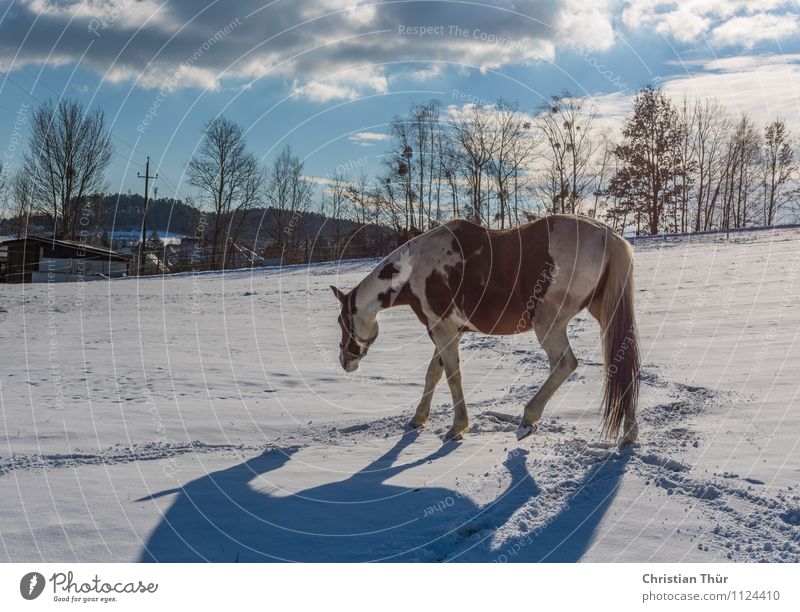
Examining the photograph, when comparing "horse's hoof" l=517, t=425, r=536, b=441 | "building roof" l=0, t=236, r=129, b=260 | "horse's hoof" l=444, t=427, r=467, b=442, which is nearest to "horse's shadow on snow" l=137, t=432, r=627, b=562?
"horse's hoof" l=517, t=425, r=536, b=441

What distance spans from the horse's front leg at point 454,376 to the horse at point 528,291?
0.01 meters

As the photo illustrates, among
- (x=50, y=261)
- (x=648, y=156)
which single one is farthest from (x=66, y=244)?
(x=648, y=156)

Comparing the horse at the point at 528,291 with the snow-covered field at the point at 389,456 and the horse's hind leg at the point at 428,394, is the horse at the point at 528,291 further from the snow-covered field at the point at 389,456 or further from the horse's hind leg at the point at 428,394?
the snow-covered field at the point at 389,456

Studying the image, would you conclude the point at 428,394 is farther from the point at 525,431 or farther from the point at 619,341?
the point at 619,341

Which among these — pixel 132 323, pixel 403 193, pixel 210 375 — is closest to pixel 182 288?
pixel 132 323

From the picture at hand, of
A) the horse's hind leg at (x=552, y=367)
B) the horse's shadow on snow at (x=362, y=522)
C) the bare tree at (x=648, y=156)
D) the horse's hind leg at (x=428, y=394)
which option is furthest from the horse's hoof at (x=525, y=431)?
the bare tree at (x=648, y=156)

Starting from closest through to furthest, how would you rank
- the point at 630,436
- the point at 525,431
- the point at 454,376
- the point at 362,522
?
the point at 362,522 < the point at 630,436 < the point at 525,431 < the point at 454,376

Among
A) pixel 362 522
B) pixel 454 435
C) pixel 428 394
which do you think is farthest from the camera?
pixel 428 394

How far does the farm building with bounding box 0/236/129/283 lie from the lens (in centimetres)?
4231

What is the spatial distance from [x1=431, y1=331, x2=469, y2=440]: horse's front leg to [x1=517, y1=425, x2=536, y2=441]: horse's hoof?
72 centimetres

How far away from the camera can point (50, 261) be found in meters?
42.7

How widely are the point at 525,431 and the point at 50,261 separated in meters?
43.6
